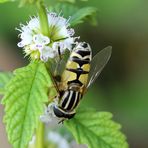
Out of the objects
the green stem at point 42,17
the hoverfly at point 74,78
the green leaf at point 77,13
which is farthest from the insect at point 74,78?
the green leaf at point 77,13

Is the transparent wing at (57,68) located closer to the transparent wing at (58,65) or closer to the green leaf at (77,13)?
the transparent wing at (58,65)

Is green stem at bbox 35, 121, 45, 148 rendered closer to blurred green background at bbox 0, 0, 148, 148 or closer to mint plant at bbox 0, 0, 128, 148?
mint plant at bbox 0, 0, 128, 148

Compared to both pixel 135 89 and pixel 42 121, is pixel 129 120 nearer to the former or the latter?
pixel 135 89

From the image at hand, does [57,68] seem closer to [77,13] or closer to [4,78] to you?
[4,78]

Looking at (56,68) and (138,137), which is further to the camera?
(138,137)

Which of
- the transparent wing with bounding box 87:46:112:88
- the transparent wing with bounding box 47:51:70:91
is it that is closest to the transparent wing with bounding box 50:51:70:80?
the transparent wing with bounding box 47:51:70:91

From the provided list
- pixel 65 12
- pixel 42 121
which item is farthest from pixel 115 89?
pixel 42 121
